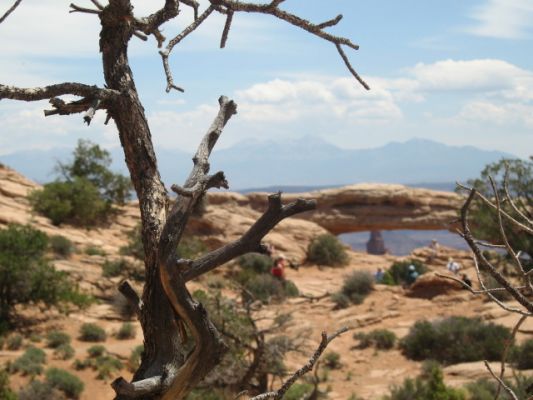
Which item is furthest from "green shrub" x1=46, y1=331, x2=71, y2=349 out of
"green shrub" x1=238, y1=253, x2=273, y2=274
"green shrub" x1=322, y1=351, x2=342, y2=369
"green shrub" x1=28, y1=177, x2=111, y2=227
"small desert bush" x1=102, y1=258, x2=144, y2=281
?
"green shrub" x1=28, y1=177, x2=111, y2=227

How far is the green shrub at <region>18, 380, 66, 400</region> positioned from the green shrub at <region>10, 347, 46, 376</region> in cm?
84

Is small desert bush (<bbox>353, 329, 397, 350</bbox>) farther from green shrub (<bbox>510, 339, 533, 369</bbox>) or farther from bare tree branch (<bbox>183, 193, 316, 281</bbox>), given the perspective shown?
bare tree branch (<bbox>183, 193, 316, 281</bbox>)

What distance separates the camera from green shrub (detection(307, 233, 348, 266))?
100 feet

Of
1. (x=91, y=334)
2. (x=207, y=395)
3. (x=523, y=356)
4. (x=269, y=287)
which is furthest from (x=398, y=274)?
(x=207, y=395)

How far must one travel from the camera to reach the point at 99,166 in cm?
3153

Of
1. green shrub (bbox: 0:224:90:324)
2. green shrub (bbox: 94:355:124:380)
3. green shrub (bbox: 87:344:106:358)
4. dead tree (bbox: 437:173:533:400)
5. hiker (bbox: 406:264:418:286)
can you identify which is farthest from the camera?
hiker (bbox: 406:264:418:286)

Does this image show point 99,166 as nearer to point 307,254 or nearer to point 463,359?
point 307,254

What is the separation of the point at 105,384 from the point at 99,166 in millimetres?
20083

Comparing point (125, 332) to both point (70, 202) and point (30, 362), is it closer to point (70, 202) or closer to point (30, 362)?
point (30, 362)

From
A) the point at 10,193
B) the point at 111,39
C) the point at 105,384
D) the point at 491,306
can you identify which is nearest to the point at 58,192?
the point at 10,193

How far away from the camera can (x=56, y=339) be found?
48.3 feet

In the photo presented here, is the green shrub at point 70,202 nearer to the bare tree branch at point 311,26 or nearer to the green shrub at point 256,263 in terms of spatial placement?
the green shrub at point 256,263

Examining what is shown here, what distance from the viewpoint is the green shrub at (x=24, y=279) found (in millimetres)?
15430

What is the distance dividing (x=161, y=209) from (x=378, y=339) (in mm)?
15399
